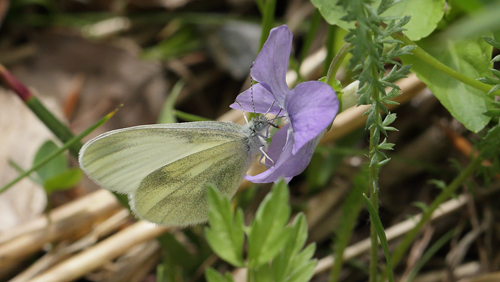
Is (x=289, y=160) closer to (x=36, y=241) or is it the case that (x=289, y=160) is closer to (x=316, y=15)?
(x=316, y=15)

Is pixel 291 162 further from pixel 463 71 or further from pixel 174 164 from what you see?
pixel 463 71

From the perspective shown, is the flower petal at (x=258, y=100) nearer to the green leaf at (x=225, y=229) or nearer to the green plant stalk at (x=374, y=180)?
the green plant stalk at (x=374, y=180)

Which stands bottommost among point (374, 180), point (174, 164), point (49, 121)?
point (374, 180)

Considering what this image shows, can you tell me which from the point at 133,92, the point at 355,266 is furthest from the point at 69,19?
the point at 355,266

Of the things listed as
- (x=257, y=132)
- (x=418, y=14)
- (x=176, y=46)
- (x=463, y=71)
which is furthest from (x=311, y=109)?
(x=176, y=46)

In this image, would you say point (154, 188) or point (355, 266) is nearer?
point (154, 188)

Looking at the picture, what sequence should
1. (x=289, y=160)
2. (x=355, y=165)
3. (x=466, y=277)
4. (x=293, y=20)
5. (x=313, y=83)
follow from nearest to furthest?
1. (x=313, y=83)
2. (x=289, y=160)
3. (x=466, y=277)
4. (x=355, y=165)
5. (x=293, y=20)
